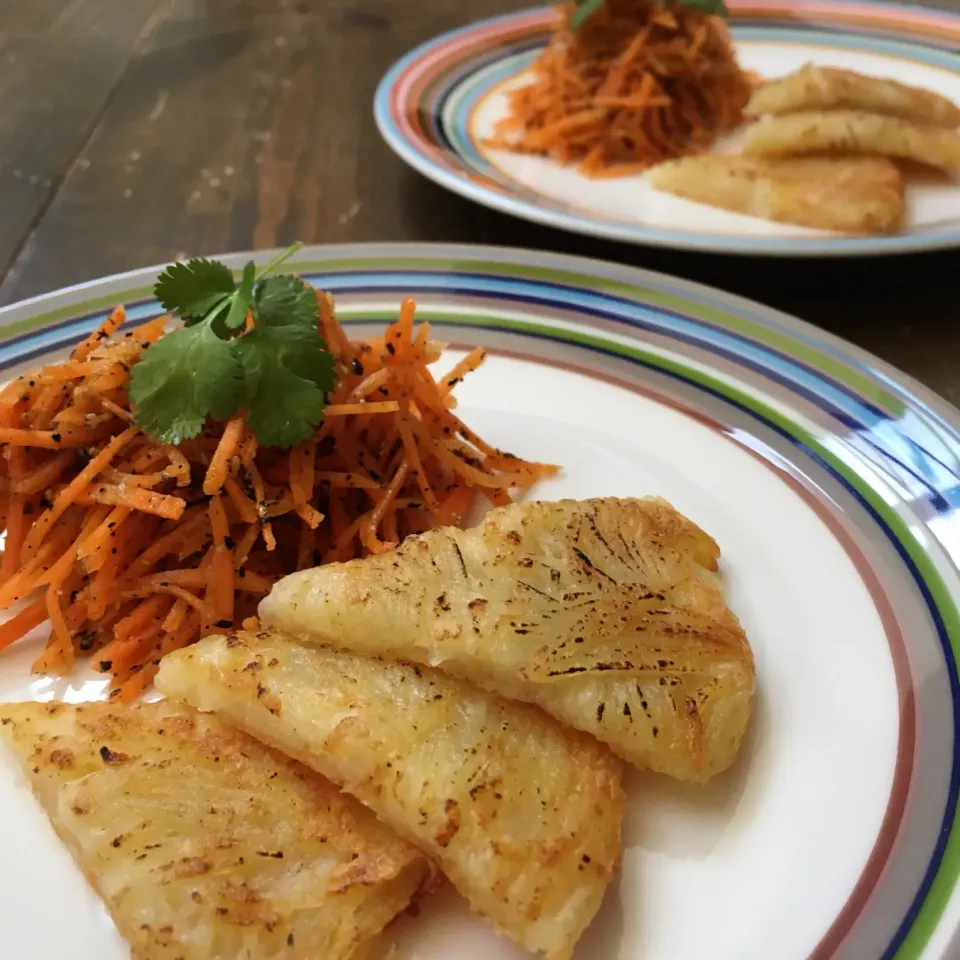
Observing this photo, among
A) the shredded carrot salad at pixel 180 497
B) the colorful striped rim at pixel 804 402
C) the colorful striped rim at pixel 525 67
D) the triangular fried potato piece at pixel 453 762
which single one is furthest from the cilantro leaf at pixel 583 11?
the triangular fried potato piece at pixel 453 762

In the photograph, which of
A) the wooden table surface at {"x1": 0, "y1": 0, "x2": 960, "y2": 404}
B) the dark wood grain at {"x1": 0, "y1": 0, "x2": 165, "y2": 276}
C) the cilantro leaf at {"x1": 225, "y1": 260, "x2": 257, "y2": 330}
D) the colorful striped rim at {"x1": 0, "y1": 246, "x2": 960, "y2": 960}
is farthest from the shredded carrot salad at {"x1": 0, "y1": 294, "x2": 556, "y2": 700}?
the dark wood grain at {"x1": 0, "y1": 0, "x2": 165, "y2": 276}

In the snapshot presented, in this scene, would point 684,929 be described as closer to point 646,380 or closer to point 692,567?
point 692,567

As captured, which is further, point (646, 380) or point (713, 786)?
point (646, 380)

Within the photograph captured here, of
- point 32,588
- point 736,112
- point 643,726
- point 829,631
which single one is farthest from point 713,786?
point 736,112

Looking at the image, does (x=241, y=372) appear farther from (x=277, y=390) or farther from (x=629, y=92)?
(x=629, y=92)

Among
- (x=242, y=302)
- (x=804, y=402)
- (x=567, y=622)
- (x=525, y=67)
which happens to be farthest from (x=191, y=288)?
(x=525, y=67)

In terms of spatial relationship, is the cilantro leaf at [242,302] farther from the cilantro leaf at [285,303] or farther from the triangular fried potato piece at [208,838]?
the triangular fried potato piece at [208,838]

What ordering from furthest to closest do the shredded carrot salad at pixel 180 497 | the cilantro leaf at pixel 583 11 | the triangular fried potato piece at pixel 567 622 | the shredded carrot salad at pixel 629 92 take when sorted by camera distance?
1. the cilantro leaf at pixel 583 11
2. the shredded carrot salad at pixel 629 92
3. the shredded carrot salad at pixel 180 497
4. the triangular fried potato piece at pixel 567 622
